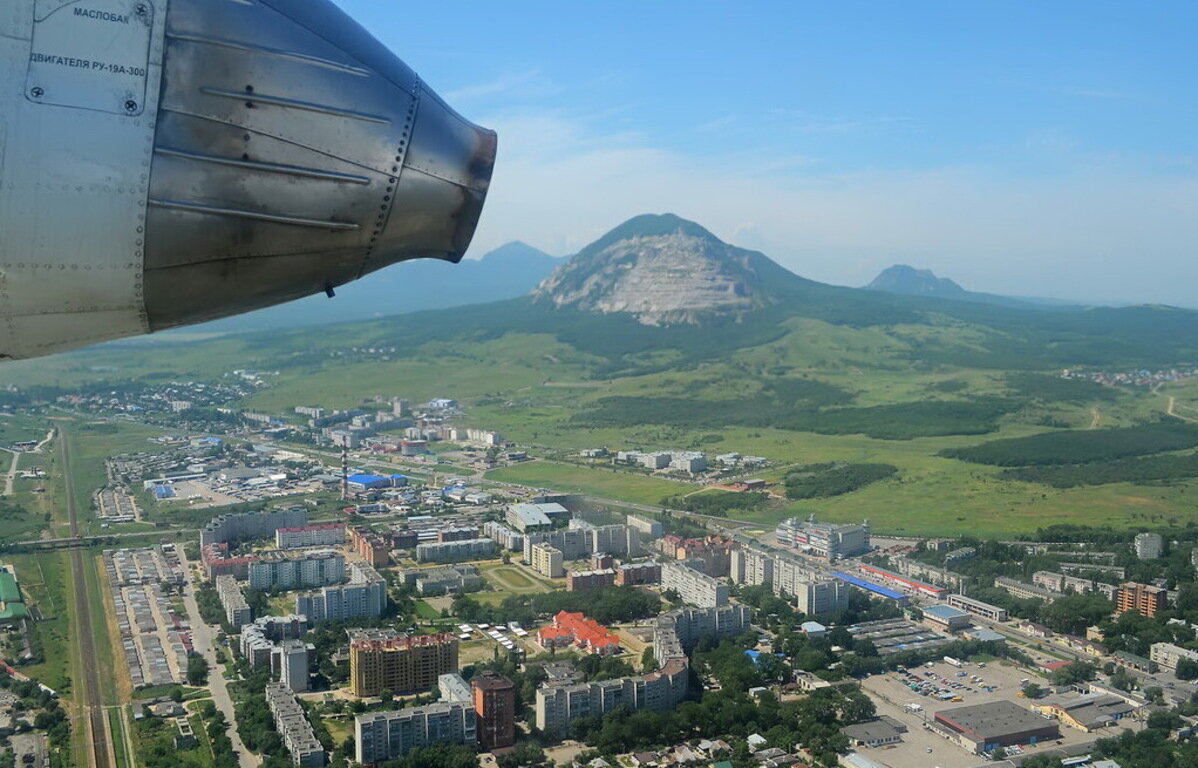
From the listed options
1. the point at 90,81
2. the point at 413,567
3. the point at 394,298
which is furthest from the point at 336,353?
the point at 394,298

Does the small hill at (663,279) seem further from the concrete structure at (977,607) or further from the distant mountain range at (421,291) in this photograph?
the concrete structure at (977,607)

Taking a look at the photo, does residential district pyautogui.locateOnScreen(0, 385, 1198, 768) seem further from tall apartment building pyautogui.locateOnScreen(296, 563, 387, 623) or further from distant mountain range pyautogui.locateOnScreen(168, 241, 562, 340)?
distant mountain range pyautogui.locateOnScreen(168, 241, 562, 340)

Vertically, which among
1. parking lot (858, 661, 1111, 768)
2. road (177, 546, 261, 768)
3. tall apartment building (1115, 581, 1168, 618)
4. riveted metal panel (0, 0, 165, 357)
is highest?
riveted metal panel (0, 0, 165, 357)

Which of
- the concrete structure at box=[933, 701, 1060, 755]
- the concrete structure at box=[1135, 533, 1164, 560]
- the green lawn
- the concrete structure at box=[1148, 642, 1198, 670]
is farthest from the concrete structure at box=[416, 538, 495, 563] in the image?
the concrete structure at box=[1135, 533, 1164, 560]

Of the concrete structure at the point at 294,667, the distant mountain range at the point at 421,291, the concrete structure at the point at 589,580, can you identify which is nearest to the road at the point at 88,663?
the concrete structure at the point at 294,667

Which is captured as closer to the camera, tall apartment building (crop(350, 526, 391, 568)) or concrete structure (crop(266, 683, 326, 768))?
concrete structure (crop(266, 683, 326, 768))

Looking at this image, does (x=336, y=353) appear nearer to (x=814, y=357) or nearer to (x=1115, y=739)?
(x=814, y=357)
